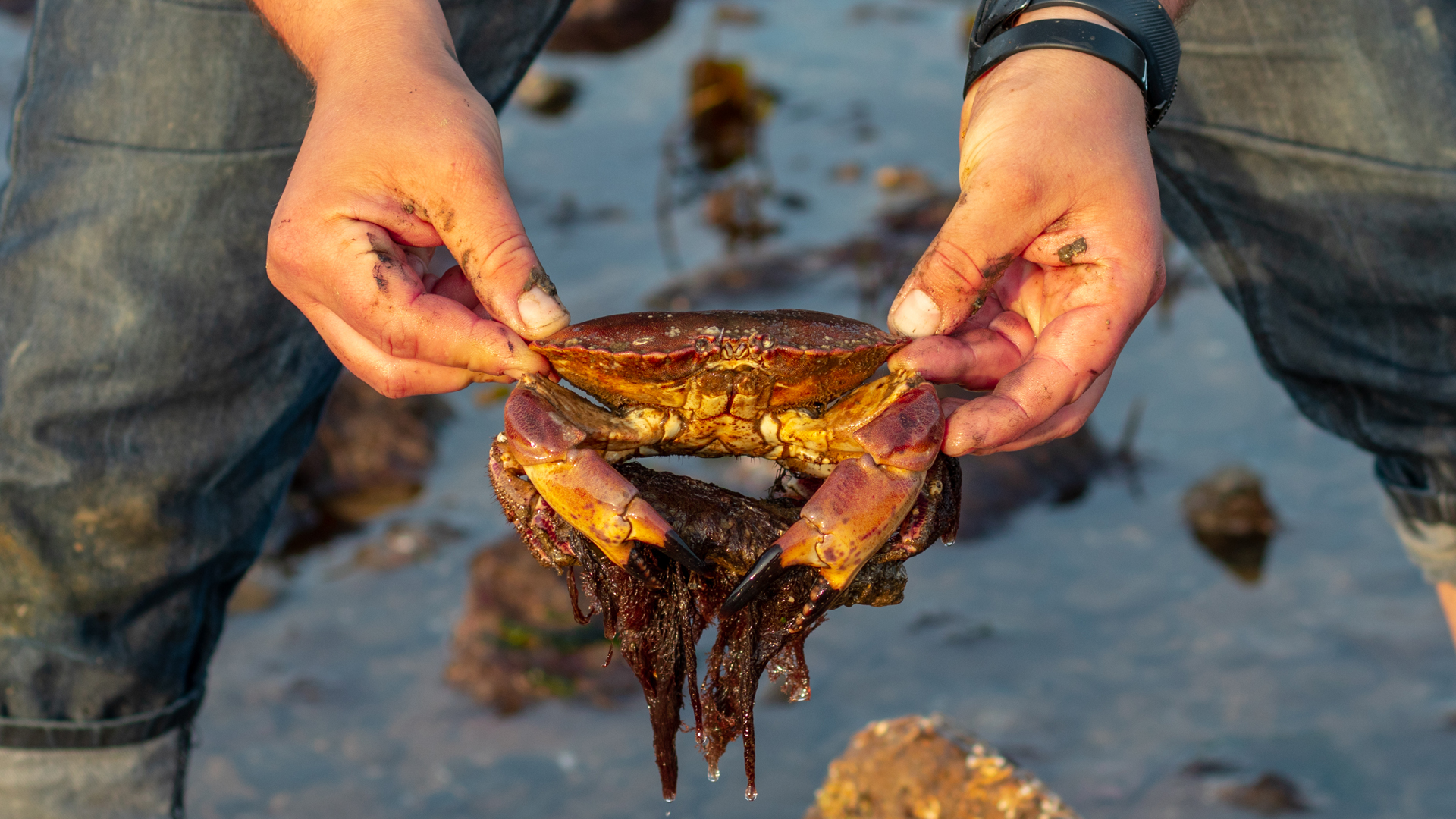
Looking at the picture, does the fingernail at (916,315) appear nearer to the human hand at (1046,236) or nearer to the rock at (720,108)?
the human hand at (1046,236)

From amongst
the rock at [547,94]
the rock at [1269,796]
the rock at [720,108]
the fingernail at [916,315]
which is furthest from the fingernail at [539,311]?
the rock at [547,94]

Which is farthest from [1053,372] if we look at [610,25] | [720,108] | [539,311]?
[610,25]

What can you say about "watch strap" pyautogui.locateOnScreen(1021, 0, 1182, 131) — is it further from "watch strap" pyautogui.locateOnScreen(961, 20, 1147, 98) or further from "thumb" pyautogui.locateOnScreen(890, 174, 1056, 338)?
"thumb" pyautogui.locateOnScreen(890, 174, 1056, 338)

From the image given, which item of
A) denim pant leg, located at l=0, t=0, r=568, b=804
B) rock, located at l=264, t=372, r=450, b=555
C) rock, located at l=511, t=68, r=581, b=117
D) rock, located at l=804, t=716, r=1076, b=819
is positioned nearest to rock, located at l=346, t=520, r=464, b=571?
rock, located at l=264, t=372, r=450, b=555

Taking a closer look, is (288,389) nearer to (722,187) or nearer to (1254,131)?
(1254,131)

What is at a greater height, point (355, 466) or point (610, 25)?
point (355, 466)

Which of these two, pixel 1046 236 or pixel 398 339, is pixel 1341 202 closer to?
pixel 1046 236
